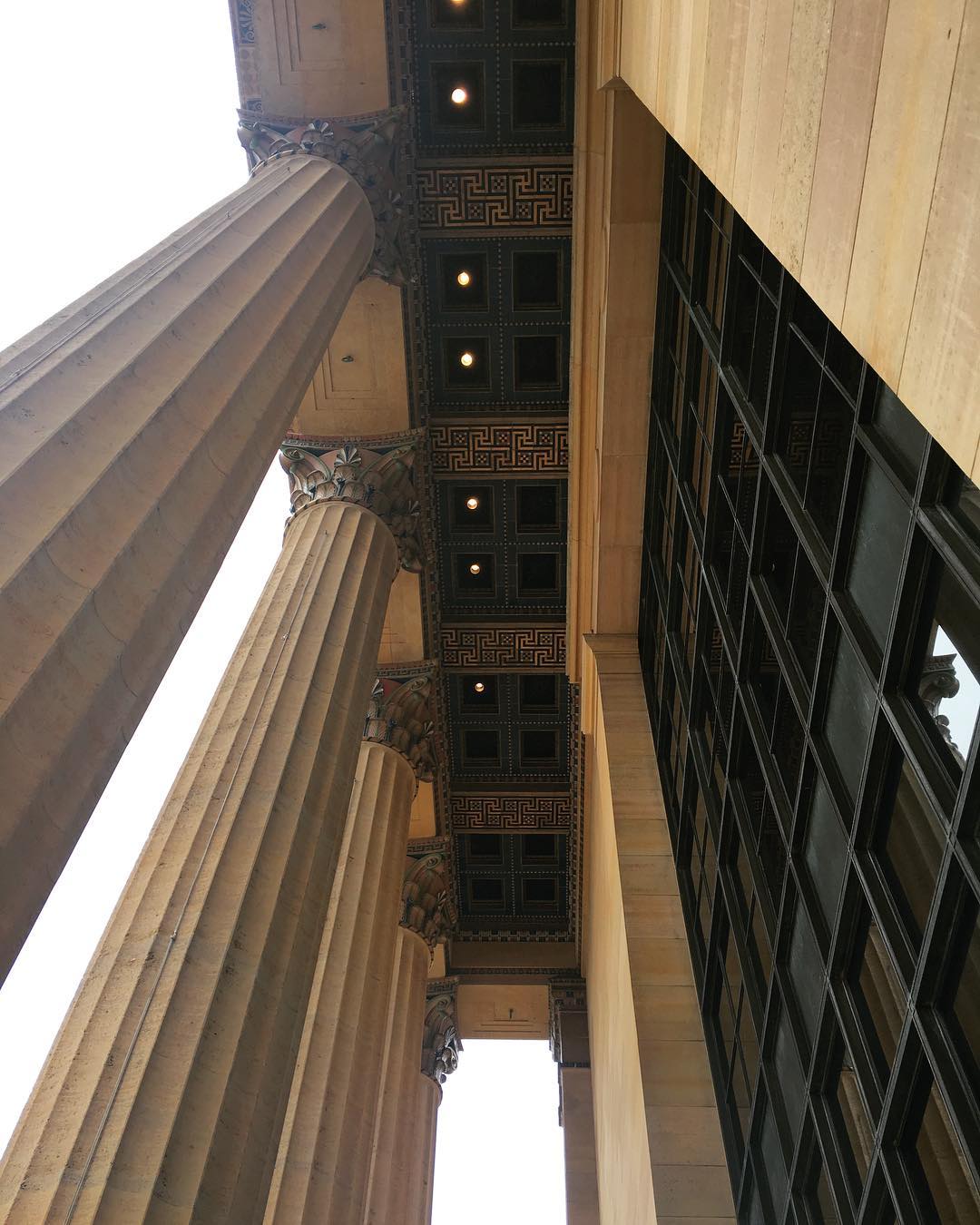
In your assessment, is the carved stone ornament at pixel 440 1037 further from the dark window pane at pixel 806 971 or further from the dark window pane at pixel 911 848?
the dark window pane at pixel 911 848

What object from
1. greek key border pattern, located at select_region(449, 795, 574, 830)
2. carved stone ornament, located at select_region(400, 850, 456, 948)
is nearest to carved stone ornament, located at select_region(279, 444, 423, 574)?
greek key border pattern, located at select_region(449, 795, 574, 830)

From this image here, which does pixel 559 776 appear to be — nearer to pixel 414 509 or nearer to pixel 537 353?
pixel 414 509

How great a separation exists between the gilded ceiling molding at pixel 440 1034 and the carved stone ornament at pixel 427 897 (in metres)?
2.11

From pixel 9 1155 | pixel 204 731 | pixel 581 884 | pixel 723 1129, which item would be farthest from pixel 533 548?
pixel 9 1155

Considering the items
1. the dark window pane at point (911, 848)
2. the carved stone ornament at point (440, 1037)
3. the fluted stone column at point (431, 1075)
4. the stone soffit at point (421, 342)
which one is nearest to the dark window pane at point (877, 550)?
the dark window pane at point (911, 848)

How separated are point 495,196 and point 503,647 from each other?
436 inches

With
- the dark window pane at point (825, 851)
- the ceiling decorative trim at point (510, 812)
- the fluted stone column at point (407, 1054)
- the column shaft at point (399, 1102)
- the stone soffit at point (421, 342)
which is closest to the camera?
the dark window pane at point (825, 851)

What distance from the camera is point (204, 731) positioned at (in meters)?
15.9

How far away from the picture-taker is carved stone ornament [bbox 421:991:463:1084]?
99.6 ft

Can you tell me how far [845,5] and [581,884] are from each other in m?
27.4

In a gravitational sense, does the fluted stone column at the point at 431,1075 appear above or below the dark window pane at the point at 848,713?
above

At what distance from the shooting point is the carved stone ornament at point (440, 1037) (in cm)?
3034

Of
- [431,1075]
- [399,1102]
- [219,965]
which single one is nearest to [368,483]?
[219,965]

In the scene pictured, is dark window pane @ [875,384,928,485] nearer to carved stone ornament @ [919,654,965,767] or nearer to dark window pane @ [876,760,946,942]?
carved stone ornament @ [919,654,965,767]
